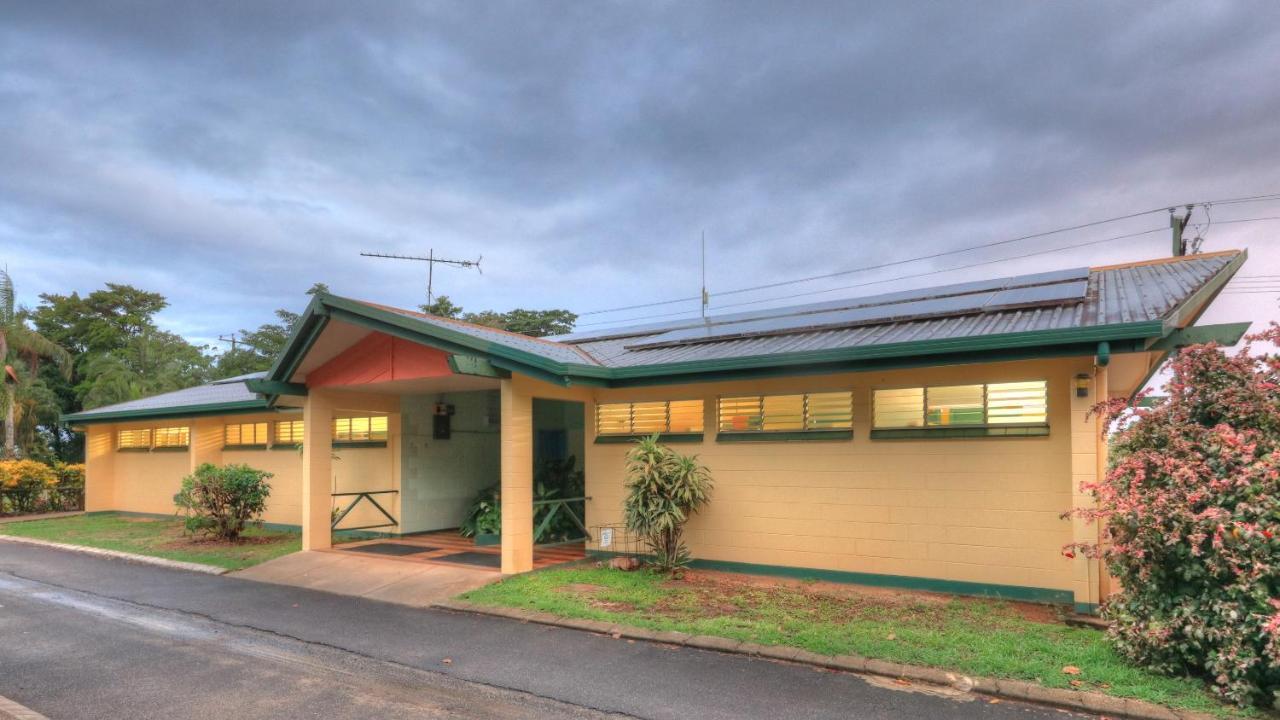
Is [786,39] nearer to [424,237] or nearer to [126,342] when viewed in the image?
[126,342]

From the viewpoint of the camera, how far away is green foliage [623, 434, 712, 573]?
9414 mm

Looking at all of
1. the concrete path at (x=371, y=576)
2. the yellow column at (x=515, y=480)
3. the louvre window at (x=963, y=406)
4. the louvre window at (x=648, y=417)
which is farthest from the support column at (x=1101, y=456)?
the concrete path at (x=371, y=576)

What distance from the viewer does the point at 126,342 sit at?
119 feet

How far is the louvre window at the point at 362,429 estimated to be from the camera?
1471 cm

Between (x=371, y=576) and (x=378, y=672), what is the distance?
14.0 feet

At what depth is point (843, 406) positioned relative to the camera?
9359 mm

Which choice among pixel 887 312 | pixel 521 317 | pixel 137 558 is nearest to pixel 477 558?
pixel 137 558

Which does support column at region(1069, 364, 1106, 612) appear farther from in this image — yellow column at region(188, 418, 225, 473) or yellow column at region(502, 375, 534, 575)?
yellow column at region(188, 418, 225, 473)

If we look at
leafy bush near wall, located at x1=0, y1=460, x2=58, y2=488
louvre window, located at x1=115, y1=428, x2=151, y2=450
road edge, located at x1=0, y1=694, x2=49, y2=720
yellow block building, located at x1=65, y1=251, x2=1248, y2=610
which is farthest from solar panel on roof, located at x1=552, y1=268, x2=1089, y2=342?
leafy bush near wall, located at x1=0, y1=460, x2=58, y2=488

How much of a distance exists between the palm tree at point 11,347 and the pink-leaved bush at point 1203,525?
98.6 feet

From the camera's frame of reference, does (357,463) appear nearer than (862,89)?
Yes

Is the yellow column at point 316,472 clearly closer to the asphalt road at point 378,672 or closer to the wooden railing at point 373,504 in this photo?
the wooden railing at point 373,504

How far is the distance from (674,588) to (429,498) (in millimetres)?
7305

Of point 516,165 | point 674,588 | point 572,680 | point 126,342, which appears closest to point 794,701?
point 572,680
